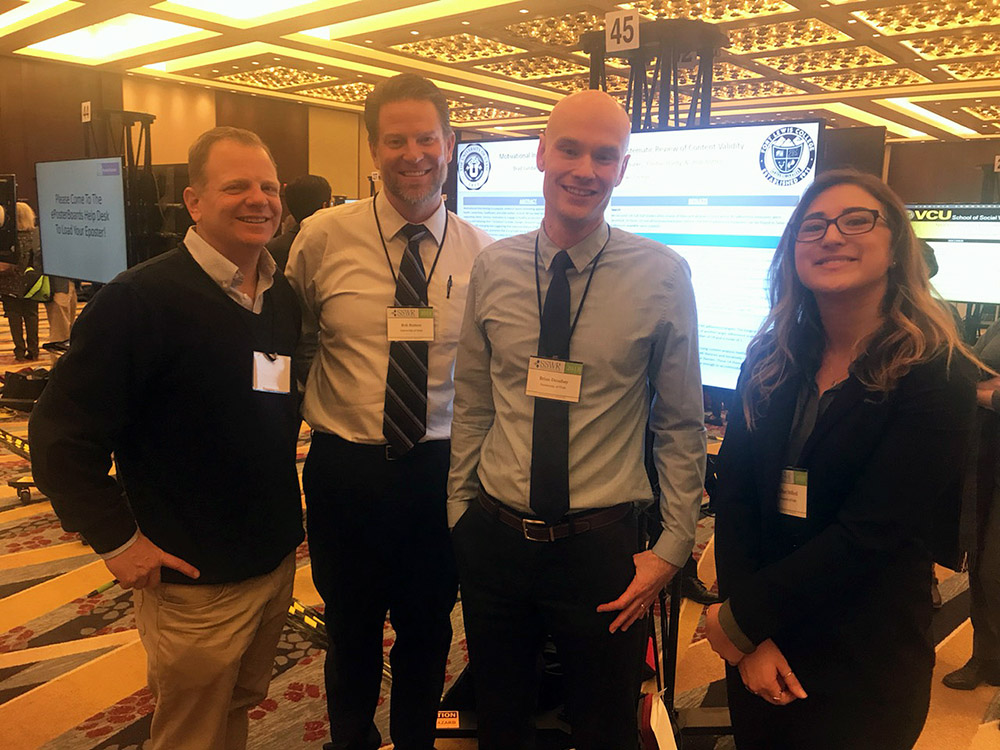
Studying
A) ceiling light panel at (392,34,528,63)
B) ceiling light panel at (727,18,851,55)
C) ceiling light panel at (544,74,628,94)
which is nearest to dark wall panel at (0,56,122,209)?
ceiling light panel at (392,34,528,63)

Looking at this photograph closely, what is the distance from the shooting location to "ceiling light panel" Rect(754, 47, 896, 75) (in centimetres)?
988

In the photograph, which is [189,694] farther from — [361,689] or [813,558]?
[813,558]

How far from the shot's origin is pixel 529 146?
97.0 inches

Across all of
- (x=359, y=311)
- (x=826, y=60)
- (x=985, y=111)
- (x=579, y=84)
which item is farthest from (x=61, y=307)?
(x=985, y=111)

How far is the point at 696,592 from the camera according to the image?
3.25 meters

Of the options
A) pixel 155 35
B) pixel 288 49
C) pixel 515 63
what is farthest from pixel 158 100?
pixel 515 63

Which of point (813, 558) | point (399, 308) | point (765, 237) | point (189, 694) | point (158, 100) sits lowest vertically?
point (189, 694)

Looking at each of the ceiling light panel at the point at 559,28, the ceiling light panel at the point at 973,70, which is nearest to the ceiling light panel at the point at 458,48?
the ceiling light panel at the point at 559,28

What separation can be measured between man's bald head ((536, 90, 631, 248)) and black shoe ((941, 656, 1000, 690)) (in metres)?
2.30

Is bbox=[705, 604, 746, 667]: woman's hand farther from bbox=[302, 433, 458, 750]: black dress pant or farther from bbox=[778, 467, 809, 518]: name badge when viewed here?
bbox=[302, 433, 458, 750]: black dress pant

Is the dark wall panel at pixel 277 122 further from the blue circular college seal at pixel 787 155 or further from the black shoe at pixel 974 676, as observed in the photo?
the black shoe at pixel 974 676

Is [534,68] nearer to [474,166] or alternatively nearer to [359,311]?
[474,166]

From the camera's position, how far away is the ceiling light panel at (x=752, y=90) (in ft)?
39.3

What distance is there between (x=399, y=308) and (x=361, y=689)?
41.0 inches
